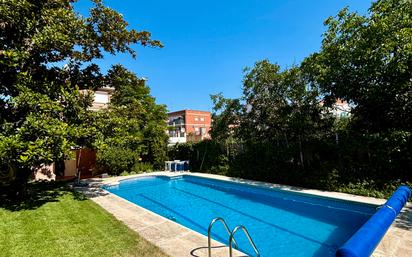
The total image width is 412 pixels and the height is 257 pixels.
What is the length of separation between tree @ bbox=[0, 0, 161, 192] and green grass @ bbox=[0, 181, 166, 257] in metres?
1.51

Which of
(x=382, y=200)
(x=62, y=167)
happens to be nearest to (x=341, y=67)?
(x=382, y=200)

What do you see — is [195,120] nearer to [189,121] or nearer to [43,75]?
[189,121]

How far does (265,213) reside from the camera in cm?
907

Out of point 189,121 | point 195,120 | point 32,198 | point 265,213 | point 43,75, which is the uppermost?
point 195,120

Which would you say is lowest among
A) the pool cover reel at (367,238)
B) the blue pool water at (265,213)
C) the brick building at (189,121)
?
the blue pool water at (265,213)

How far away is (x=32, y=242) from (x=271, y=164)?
11727 millimetres

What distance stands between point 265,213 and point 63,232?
6879 millimetres

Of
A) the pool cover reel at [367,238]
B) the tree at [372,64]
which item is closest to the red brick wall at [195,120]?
the tree at [372,64]

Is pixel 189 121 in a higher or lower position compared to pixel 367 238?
higher

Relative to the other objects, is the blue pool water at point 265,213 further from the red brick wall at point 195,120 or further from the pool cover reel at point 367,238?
the red brick wall at point 195,120

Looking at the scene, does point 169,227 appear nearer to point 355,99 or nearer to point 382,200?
point 382,200

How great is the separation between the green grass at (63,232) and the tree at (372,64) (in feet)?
32.0

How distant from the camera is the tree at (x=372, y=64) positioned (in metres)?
8.66

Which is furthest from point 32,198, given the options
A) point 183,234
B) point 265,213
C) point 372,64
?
point 372,64
